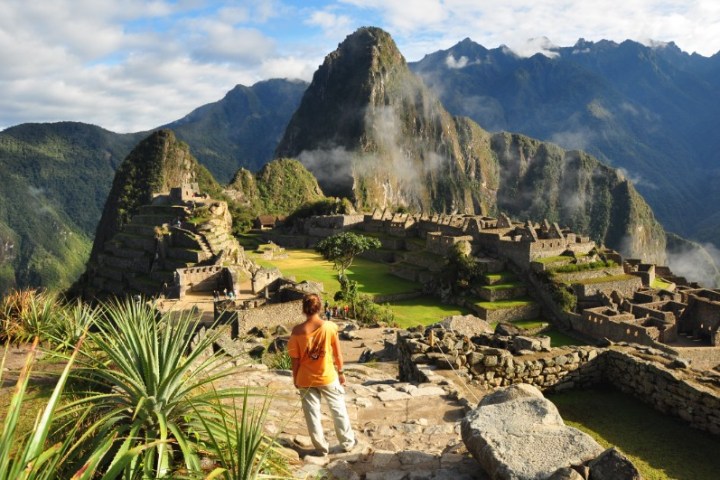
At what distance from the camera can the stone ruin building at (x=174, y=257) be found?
112 feet

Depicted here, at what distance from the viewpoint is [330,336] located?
5438 millimetres

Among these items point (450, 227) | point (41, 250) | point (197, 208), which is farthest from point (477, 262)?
point (41, 250)

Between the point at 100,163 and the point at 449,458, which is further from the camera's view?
the point at 100,163

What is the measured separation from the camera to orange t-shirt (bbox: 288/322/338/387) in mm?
5340

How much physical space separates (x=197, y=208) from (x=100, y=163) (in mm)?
155258

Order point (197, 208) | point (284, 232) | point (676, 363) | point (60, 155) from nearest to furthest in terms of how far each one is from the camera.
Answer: point (676, 363) < point (197, 208) < point (284, 232) < point (60, 155)

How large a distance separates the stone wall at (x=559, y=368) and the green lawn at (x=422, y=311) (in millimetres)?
21691

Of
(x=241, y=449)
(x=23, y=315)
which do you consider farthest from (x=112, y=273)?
(x=241, y=449)

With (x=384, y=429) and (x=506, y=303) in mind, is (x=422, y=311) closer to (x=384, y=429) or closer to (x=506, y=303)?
(x=506, y=303)

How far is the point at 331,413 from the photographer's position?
5.31 m

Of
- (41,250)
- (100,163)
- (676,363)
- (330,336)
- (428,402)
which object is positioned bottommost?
(41,250)

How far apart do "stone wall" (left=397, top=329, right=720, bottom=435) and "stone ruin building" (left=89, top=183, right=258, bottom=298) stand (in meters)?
24.9

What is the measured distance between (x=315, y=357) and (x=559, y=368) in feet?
16.5

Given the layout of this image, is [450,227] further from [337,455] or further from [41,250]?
[41,250]
